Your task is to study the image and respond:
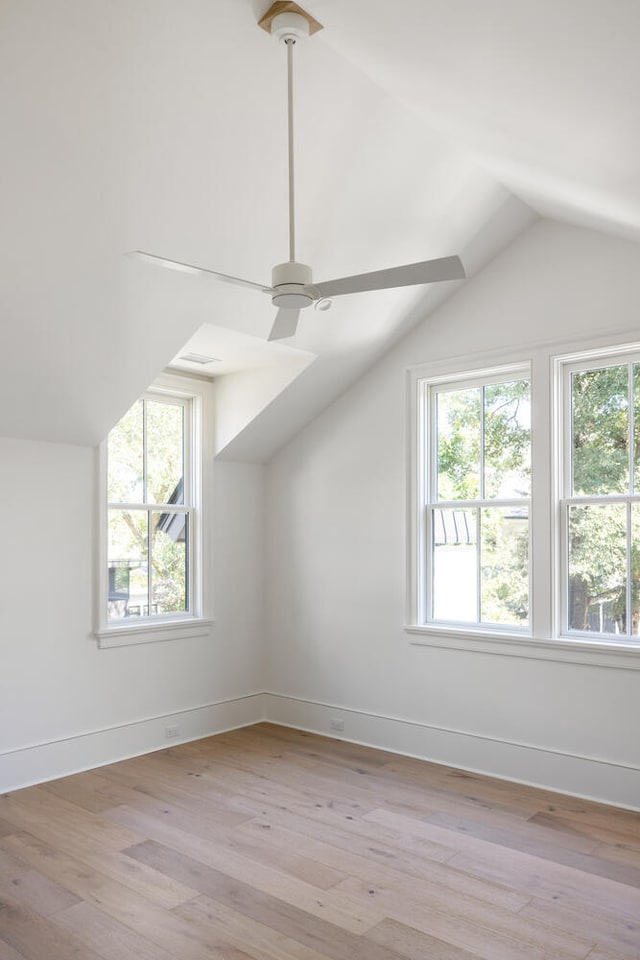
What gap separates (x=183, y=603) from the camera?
209 inches

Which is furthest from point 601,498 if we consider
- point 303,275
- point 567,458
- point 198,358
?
point 198,358

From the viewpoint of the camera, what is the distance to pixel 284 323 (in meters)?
2.84

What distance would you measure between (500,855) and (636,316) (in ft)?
8.80

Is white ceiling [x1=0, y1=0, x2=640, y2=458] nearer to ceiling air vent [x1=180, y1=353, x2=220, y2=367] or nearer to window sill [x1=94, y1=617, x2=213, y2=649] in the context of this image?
ceiling air vent [x1=180, y1=353, x2=220, y2=367]

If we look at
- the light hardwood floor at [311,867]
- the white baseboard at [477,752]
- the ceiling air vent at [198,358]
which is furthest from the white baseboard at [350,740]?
the ceiling air vent at [198,358]

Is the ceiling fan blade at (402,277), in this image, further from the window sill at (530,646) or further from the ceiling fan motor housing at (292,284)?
the window sill at (530,646)

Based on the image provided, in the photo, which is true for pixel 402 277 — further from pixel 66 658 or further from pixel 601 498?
pixel 66 658

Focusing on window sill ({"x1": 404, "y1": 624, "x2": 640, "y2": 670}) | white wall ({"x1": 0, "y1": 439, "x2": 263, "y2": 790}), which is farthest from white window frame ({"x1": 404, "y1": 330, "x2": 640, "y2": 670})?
white wall ({"x1": 0, "y1": 439, "x2": 263, "y2": 790})

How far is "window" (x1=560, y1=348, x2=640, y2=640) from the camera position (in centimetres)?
397

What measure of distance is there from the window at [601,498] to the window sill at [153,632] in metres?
2.44

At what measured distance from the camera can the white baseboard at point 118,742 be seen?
4.18 metres

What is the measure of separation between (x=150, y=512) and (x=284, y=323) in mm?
2571

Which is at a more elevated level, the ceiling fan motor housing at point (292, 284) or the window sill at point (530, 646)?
the ceiling fan motor housing at point (292, 284)

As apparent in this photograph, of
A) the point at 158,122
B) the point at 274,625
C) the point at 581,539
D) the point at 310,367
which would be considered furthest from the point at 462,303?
the point at 274,625
